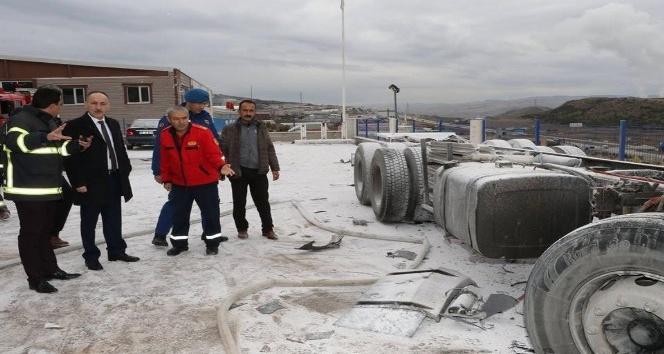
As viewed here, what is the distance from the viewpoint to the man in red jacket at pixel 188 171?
4828 millimetres

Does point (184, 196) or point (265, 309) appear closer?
point (265, 309)

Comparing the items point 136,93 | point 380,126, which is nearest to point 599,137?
point 380,126

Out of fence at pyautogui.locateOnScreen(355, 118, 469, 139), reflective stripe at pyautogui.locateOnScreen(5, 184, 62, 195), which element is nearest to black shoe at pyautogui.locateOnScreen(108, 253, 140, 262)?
reflective stripe at pyautogui.locateOnScreen(5, 184, 62, 195)

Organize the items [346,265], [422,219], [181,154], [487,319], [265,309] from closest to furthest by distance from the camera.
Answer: [487,319] < [265,309] < [346,265] < [181,154] < [422,219]

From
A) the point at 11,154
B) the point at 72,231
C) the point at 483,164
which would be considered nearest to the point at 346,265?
the point at 483,164

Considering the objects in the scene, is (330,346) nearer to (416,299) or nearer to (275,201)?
(416,299)

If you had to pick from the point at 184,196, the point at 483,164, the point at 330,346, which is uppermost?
the point at 483,164

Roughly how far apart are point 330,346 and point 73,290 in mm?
2221

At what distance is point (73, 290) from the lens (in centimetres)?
403

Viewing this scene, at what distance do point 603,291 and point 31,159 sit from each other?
156 inches

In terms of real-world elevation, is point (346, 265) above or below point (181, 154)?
below

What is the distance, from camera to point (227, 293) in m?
3.93

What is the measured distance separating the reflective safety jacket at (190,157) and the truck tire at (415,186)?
201cm

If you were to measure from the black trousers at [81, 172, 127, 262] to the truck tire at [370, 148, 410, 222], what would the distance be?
2.65 m
